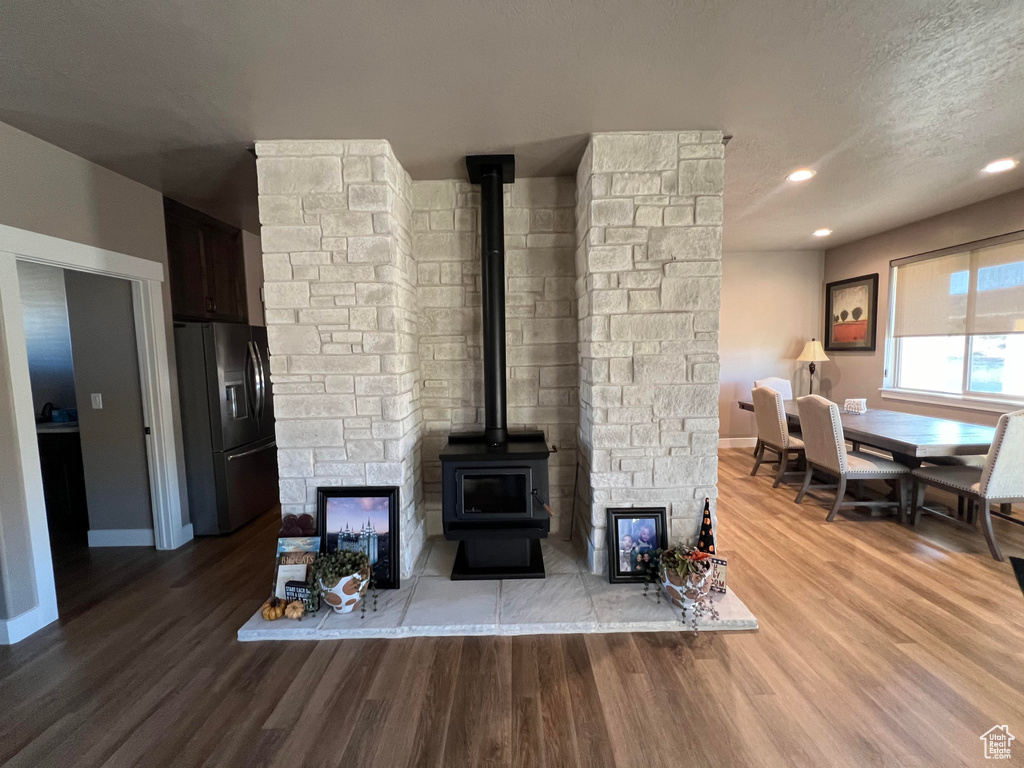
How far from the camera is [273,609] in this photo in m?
2.14

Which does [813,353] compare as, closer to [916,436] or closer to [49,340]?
[916,436]

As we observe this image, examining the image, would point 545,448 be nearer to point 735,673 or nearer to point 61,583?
point 735,673

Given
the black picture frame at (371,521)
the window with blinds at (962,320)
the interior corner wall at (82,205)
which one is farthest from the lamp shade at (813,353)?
the interior corner wall at (82,205)

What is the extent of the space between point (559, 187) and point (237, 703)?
3.07 metres

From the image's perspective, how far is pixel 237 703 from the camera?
1.67 meters

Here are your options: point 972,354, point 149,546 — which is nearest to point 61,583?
point 149,546

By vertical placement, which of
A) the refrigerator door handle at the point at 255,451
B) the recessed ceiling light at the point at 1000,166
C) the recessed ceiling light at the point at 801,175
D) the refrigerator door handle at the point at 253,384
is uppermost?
the recessed ceiling light at the point at 1000,166

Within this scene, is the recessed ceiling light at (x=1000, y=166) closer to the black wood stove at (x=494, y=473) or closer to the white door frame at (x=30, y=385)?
the black wood stove at (x=494, y=473)

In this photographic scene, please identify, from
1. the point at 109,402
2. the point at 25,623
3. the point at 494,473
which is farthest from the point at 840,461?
the point at 109,402

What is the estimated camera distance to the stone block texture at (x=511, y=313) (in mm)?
2830

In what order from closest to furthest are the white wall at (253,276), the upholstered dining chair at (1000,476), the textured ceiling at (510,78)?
the textured ceiling at (510,78) → the upholstered dining chair at (1000,476) → the white wall at (253,276)

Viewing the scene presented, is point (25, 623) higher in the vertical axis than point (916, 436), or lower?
lower

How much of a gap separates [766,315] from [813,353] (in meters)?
0.68

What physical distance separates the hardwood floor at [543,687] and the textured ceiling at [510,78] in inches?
94.7
